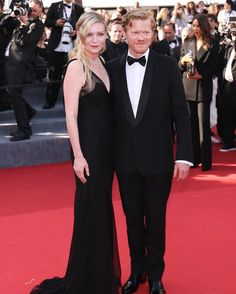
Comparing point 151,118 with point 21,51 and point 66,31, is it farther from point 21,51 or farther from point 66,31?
point 66,31

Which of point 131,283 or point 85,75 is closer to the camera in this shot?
point 85,75

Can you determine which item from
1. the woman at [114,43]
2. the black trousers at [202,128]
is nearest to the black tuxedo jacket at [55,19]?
the woman at [114,43]

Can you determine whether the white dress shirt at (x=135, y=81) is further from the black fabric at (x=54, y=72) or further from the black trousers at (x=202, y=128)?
the black fabric at (x=54, y=72)

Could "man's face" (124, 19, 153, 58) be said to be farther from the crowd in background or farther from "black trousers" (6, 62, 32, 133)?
"black trousers" (6, 62, 32, 133)

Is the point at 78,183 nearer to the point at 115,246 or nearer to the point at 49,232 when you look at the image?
the point at 115,246

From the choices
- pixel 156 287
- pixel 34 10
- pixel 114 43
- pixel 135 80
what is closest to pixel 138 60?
pixel 135 80

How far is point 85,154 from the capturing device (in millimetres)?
2869

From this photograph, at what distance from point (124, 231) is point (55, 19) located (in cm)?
385

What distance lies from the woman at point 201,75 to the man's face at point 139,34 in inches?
112

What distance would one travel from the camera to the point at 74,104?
9.00ft

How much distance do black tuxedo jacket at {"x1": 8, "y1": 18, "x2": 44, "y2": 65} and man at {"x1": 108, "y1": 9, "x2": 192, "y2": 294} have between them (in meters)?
3.67

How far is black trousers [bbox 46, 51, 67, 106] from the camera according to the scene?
7305 millimetres

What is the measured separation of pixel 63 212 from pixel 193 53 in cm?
228

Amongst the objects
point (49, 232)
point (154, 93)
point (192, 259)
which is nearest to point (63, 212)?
point (49, 232)
